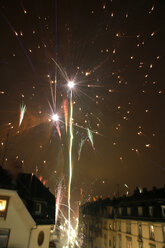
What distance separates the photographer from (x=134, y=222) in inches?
1121

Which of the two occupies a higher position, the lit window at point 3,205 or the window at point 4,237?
the lit window at point 3,205

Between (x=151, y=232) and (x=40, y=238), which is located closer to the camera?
(x=40, y=238)

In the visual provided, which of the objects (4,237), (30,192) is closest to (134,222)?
(30,192)

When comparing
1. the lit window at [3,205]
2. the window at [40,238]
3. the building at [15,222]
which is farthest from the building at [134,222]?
the lit window at [3,205]

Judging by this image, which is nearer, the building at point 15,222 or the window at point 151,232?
the building at point 15,222

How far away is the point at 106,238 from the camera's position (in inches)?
1533

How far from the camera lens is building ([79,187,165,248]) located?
23.3 metres

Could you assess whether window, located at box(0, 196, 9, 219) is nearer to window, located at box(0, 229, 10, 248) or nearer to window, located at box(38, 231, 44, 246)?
window, located at box(0, 229, 10, 248)

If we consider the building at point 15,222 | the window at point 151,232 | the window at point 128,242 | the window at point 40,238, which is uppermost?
the building at point 15,222

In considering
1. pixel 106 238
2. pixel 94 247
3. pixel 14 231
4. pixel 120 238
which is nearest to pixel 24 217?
pixel 14 231

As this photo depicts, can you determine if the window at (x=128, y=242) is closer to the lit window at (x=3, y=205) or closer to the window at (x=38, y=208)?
the window at (x=38, y=208)

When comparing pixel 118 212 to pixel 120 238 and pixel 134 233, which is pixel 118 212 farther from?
pixel 134 233

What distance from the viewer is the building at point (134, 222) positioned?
23328mm

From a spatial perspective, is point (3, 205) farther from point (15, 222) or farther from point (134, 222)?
point (134, 222)
